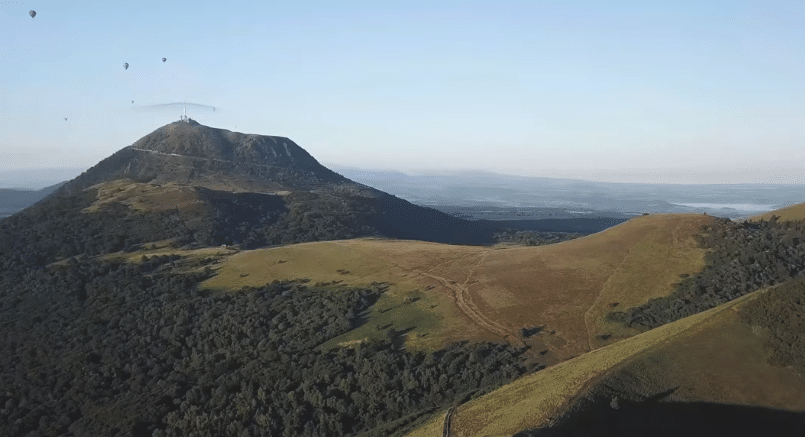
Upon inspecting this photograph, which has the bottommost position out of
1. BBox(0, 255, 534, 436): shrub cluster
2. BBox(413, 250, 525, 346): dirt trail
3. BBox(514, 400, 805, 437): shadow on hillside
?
BBox(0, 255, 534, 436): shrub cluster

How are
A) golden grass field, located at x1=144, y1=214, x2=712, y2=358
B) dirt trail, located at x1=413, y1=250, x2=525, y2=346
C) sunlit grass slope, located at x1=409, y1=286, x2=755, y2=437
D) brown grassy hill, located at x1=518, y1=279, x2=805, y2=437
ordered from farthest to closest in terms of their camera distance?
golden grass field, located at x1=144, y1=214, x2=712, y2=358 < dirt trail, located at x1=413, y1=250, x2=525, y2=346 < sunlit grass slope, located at x1=409, y1=286, x2=755, y2=437 < brown grassy hill, located at x1=518, y1=279, x2=805, y2=437

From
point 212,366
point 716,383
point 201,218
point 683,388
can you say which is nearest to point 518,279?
point 212,366

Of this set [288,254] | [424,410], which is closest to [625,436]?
[424,410]

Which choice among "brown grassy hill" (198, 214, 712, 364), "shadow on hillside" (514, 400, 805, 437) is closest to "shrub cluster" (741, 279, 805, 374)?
"shadow on hillside" (514, 400, 805, 437)

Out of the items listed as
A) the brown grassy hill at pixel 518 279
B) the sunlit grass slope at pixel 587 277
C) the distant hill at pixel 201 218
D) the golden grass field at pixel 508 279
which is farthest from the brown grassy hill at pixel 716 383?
the distant hill at pixel 201 218

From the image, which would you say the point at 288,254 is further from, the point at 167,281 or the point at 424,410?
the point at 424,410

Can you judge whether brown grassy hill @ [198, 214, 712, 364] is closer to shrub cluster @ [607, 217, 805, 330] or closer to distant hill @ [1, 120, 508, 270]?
shrub cluster @ [607, 217, 805, 330]

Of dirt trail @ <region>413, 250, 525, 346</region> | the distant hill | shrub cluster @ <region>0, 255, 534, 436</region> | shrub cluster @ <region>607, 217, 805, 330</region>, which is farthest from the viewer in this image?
the distant hill

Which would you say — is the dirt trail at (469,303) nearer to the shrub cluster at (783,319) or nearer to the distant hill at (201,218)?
the shrub cluster at (783,319)
